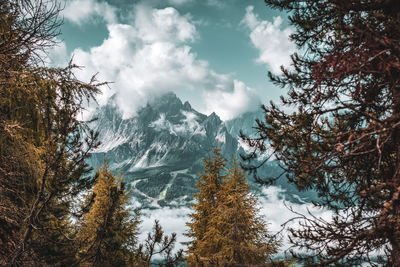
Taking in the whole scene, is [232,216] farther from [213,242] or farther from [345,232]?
[345,232]

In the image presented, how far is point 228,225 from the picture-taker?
11.1 meters

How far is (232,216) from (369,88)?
8.54 metres

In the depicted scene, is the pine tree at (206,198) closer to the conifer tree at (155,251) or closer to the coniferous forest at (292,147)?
the coniferous forest at (292,147)

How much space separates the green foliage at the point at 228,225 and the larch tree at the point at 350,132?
16.5ft

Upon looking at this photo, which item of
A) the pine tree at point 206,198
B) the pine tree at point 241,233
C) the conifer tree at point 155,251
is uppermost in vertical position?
the pine tree at point 206,198

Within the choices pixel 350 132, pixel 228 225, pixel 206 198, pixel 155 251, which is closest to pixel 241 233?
pixel 228 225

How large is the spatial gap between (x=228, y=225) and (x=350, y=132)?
9.41 m

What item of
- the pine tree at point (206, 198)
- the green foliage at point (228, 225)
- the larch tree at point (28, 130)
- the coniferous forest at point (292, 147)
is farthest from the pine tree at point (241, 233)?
the larch tree at point (28, 130)

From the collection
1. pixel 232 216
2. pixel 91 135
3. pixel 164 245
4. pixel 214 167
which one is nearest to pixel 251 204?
pixel 232 216

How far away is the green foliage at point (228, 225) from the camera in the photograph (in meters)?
9.78

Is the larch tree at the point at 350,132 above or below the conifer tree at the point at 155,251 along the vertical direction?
above

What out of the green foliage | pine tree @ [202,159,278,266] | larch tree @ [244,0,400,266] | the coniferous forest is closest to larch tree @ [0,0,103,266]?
the coniferous forest

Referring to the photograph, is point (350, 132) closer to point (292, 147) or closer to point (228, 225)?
point (292, 147)

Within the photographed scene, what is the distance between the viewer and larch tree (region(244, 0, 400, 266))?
2.47m
